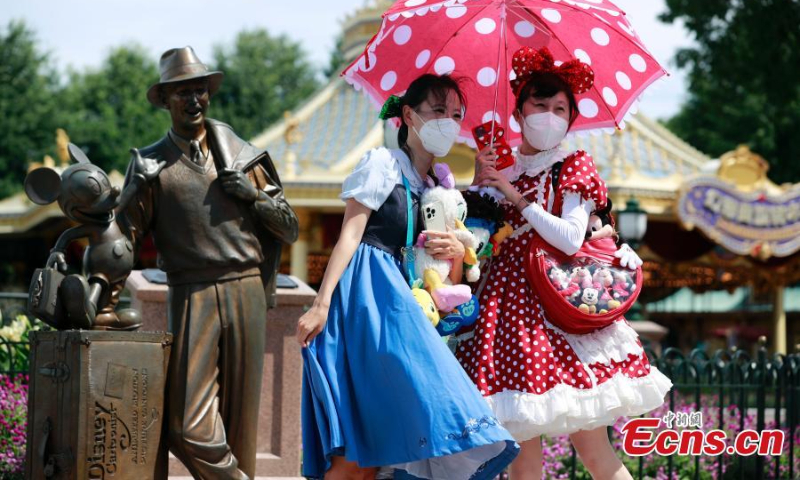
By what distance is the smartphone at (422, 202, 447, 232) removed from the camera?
4449 mm

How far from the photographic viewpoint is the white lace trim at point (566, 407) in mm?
4414

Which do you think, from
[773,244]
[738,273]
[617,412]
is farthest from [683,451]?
[738,273]

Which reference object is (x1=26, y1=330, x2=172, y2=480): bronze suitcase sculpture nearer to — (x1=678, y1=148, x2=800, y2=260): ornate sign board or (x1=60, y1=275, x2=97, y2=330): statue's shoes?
(x1=60, y1=275, x2=97, y2=330): statue's shoes

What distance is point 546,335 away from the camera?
180 inches

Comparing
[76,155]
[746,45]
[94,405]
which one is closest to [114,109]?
[746,45]

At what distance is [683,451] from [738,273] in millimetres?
18493

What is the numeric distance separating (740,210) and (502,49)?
17.0 m

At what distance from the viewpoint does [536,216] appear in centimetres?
457

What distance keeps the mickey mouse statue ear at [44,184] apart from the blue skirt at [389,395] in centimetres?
156

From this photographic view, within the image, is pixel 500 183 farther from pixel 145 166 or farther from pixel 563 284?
pixel 145 166

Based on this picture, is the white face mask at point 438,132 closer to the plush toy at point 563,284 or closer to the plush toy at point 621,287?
the plush toy at point 563,284

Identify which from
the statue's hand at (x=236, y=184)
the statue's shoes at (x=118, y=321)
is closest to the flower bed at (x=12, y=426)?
the statue's shoes at (x=118, y=321)

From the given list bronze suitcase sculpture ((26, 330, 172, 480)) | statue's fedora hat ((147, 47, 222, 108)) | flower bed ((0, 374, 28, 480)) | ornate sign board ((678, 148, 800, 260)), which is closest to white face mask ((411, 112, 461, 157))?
statue's fedora hat ((147, 47, 222, 108))

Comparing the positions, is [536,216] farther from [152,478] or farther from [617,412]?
[152,478]
